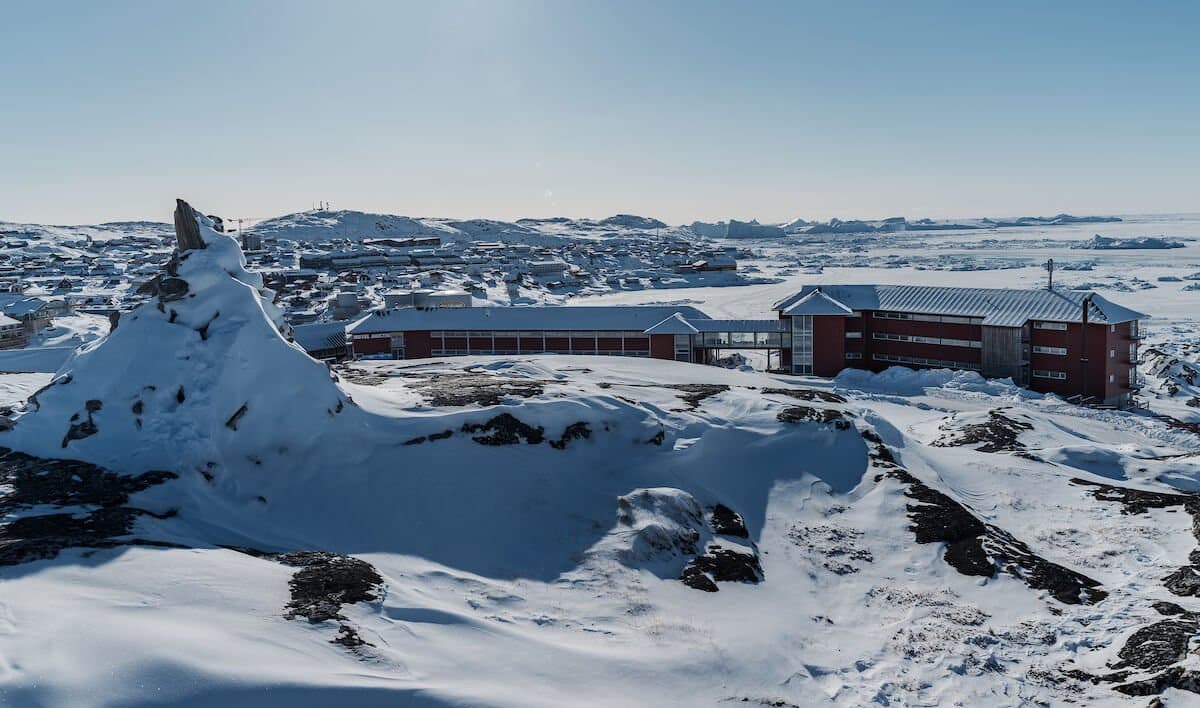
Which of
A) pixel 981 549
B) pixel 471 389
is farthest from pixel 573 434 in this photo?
pixel 981 549

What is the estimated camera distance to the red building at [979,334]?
44281 mm

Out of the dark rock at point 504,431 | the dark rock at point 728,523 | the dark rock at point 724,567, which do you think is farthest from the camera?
the dark rock at point 504,431

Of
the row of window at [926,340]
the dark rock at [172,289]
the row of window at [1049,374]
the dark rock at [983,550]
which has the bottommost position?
the row of window at [1049,374]

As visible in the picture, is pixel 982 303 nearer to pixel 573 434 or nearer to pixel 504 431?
pixel 573 434

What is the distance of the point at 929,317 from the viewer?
49000 mm

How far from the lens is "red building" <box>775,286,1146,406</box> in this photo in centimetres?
4428

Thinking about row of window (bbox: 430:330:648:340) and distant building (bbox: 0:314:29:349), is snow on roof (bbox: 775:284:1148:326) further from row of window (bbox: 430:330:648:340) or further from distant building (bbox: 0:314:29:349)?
distant building (bbox: 0:314:29:349)

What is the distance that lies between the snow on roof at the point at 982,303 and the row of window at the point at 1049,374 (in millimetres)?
3038

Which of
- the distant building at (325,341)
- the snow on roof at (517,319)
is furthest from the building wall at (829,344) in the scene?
the distant building at (325,341)

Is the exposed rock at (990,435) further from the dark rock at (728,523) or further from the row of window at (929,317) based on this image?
the row of window at (929,317)

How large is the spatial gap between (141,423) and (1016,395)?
1634 inches

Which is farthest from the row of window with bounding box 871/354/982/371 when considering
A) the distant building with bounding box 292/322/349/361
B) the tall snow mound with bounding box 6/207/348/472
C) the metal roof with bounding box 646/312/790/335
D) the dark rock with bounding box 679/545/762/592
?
the tall snow mound with bounding box 6/207/348/472

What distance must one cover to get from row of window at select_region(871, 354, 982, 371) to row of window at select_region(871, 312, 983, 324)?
2406 millimetres

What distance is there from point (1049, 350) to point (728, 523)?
1355 inches
